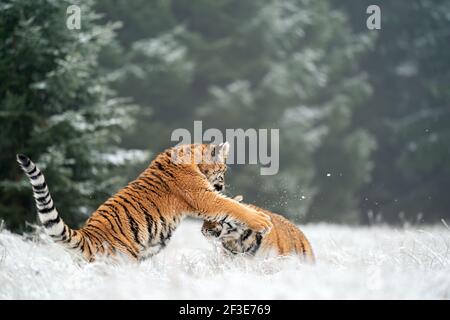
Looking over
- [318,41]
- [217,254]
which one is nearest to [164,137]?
[318,41]

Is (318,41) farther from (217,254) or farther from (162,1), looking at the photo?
(217,254)

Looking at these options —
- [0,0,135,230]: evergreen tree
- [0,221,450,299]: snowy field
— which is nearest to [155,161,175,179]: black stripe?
[0,221,450,299]: snowy field

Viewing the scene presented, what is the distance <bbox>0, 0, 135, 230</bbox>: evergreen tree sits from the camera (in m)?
9.01

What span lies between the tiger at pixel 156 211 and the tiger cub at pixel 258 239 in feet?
0.40

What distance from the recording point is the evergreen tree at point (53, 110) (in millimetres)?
9008

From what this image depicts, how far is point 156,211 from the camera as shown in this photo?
5.89 m

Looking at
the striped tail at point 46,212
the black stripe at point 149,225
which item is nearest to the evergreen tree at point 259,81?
the black stripe at point 149,225

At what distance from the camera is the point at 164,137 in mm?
21734

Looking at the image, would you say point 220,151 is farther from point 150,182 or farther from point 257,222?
point 257,222

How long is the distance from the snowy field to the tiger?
A: 214mm

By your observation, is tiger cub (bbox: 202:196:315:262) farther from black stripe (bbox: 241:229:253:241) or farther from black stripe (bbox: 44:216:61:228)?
black stripe (bbox: 44:216:61:228)

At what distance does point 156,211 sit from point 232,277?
4.56 ft

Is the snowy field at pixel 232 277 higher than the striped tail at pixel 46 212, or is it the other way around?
the striped tail at pixel 46 212

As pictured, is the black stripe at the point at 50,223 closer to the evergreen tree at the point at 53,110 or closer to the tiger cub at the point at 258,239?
the tiger cub at the point at 258,239
